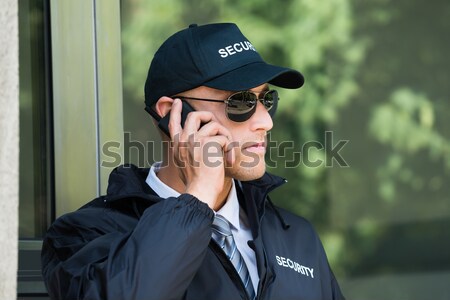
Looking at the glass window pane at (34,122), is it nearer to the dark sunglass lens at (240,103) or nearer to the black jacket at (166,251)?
the black jacket at (166,251)

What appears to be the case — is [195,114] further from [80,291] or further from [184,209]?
[80,291]

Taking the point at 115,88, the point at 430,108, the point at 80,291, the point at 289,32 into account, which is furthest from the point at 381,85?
the point at 80,291

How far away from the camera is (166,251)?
2.18 metres

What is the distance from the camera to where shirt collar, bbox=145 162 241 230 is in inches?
103

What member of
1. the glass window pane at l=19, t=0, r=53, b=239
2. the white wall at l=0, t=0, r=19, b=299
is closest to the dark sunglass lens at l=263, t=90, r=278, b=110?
the white wall at l=0, t=0, r=19, b=299

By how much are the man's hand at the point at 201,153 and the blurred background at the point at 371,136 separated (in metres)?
2.97

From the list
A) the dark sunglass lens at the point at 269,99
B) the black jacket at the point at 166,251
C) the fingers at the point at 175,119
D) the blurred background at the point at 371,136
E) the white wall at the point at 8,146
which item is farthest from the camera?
the blurred background at the point at 371,136

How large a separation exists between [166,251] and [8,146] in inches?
20.0

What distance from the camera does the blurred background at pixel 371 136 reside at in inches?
224

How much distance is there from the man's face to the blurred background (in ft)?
9.34

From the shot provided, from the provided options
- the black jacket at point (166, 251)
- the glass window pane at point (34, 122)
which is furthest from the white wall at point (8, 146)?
the glass window pane at point (34, 122)

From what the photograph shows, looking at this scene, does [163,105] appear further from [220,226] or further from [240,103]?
[220,226]

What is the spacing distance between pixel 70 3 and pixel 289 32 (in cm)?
262

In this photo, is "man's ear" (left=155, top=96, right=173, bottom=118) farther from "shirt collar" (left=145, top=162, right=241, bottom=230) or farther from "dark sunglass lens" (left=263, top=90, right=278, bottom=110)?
"dark sunglass lens" (left=263, top=90, right=278, bottom=110)
